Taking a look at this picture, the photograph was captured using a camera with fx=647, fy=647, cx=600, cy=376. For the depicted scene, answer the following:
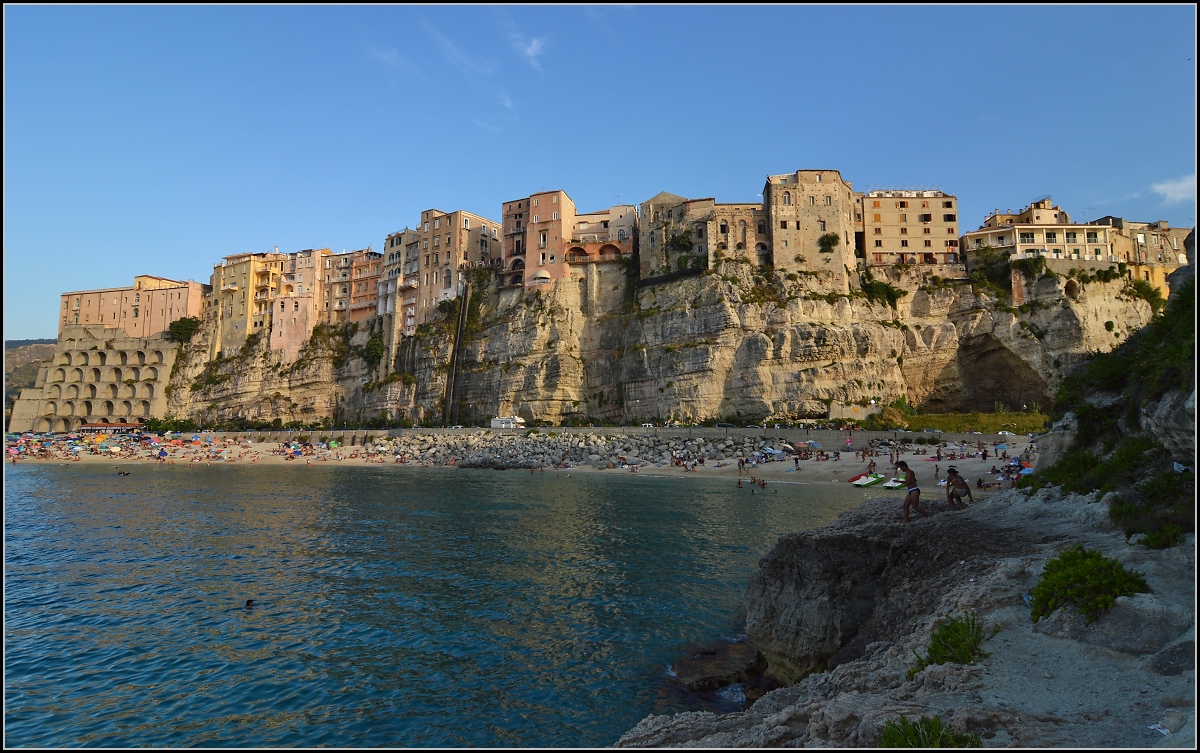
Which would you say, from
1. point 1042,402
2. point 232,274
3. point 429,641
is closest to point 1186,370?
point 429,641

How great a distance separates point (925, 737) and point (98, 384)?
112002mm

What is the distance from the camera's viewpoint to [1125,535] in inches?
314

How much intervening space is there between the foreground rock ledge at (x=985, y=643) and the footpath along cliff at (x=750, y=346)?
145 feet

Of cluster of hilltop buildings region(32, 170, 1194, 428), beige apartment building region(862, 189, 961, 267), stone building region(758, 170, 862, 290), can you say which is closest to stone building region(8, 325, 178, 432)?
cluster of hilltop buildings region(32, 170, 1194, 428)

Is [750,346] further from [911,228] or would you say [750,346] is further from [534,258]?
[534,258]

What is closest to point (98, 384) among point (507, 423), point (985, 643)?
point (507, 423)

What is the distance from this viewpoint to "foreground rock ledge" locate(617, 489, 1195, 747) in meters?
5.41

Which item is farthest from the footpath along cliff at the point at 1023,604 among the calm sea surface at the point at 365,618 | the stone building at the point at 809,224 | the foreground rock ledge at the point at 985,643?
the stone building at the point at 809,224

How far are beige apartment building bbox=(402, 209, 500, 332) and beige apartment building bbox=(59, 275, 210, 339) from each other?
124ft

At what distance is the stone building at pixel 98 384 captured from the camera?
8962cm

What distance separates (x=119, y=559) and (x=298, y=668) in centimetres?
1312

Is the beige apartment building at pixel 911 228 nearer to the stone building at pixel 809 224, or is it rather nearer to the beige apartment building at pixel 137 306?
the stone building at pixel 809 224

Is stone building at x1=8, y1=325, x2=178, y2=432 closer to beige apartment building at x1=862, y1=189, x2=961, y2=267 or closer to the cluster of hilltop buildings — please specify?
the cluster of hilltop buildings

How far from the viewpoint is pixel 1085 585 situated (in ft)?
22.4
